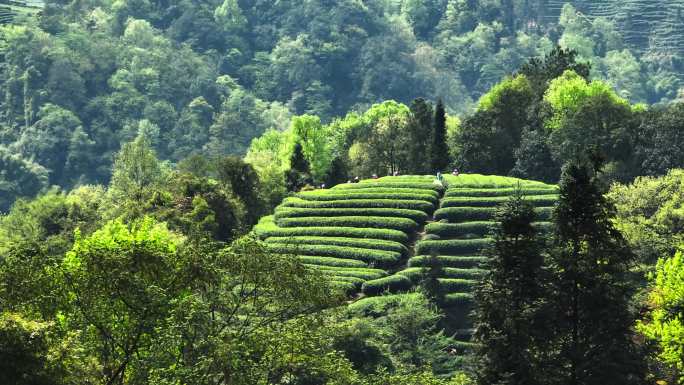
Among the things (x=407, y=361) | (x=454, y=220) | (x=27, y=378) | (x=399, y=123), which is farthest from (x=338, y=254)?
(x=27, y=378)

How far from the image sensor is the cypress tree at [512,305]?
61594mm

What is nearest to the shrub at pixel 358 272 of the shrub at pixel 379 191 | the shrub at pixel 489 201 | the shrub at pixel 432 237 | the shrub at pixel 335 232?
the shrub at pixel 335 232

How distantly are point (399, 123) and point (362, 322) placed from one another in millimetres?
76304

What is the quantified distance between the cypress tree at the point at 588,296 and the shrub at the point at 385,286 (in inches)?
1640

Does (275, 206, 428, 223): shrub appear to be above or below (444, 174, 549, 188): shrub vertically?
below

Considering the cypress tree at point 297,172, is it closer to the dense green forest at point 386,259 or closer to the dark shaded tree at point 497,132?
the dense green forest at point 386,259

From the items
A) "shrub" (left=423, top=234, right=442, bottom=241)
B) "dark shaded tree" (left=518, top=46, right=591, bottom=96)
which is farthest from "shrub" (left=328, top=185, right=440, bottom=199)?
"dark shaded tree" (left=518, top=46, right=591, bottom=96)

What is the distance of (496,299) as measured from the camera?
6275 centimetres

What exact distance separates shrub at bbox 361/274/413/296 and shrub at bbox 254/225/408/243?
9332mm

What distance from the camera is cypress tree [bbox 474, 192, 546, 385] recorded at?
61.6 meters

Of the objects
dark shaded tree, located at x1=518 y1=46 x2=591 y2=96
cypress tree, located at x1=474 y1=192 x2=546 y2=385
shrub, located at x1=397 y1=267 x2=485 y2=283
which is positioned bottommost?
shrub, located at x1=397 y1=267 x2=485 y2=283

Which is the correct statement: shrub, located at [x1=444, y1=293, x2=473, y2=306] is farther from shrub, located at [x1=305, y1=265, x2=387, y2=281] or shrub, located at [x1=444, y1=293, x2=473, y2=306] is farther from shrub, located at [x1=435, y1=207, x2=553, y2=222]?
shrub, located at [x1=435, y1=207, x2=553, y2=222]

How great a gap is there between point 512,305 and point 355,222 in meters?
57.6

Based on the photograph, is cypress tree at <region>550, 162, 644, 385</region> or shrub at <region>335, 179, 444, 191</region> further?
shrub at <region>335, 179, 444, 191</region>
